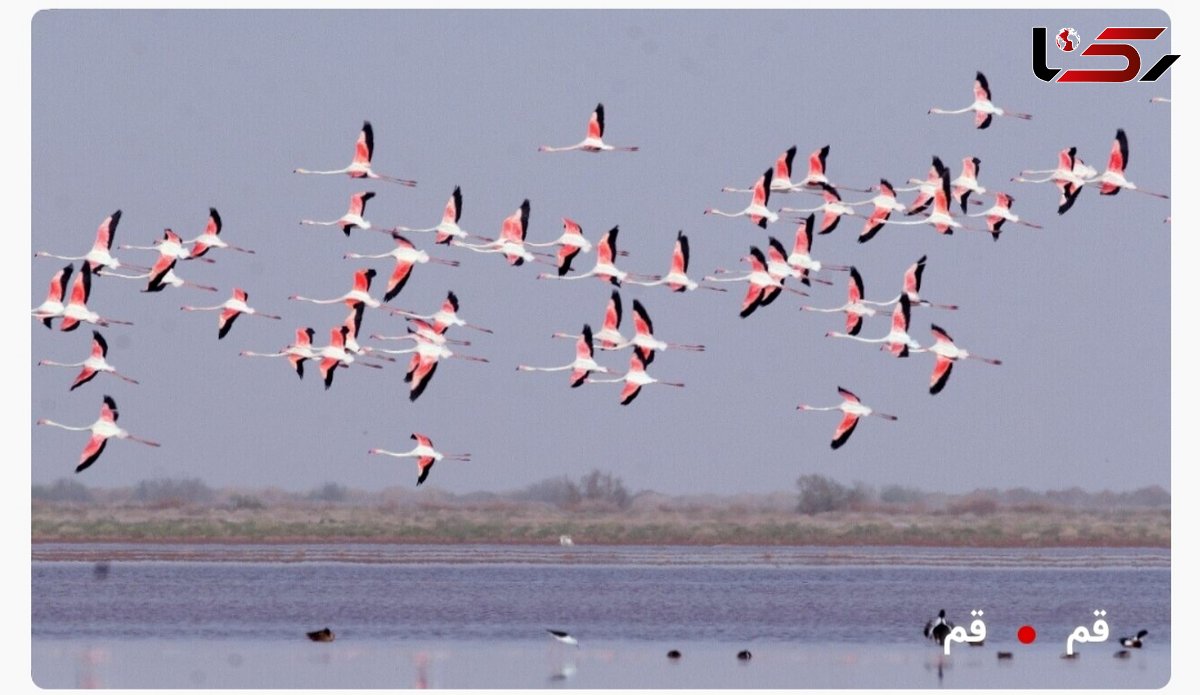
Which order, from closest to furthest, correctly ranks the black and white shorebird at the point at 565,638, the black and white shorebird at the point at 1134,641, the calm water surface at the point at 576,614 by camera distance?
the calm water surface at the point at 576,614 → the black and white shorebird at the point at 1134,641 → the black and white shorebird at the point at 565,638

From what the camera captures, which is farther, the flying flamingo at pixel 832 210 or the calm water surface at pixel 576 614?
the flying flamingo at pixel 832 210

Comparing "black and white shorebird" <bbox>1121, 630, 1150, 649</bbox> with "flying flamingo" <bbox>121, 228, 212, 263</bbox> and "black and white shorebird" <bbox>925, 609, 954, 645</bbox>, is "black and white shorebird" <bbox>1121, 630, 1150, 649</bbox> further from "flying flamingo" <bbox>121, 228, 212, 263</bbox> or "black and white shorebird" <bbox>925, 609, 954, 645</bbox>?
"flying flamingo" <bbox>121, 228, 212, 263</bbox>

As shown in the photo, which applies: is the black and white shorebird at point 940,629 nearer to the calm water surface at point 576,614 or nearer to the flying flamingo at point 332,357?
the calm water surface at point 576,614

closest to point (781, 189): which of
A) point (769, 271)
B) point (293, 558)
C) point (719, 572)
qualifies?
point (769, 271)

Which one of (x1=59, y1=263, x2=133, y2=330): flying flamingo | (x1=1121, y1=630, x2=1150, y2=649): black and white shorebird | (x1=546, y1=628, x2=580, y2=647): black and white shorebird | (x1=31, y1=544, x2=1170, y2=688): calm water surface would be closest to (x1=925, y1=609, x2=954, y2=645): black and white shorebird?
(x1=31, y1=544, x2=1170, y2=688): calm water surface

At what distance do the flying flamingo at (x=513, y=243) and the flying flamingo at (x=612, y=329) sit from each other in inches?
55.7

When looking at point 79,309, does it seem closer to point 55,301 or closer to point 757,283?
point 55,301

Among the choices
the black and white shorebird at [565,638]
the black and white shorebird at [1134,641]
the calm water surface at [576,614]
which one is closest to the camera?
the calm water surface at [576,614]

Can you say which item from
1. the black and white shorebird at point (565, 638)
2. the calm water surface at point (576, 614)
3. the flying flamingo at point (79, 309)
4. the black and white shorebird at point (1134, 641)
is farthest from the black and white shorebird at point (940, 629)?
the flying flamingo at point (79, 309)

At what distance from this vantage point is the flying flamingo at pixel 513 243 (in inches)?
1593

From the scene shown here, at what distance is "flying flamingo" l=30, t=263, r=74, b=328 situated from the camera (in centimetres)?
3781

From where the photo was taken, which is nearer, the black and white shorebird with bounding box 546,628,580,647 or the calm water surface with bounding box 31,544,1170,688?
the calm water surface with bounding box 31,544,1170,688

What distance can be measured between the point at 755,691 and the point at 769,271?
30.3 feet

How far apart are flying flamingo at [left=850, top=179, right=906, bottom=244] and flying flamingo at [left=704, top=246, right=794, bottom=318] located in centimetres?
182
